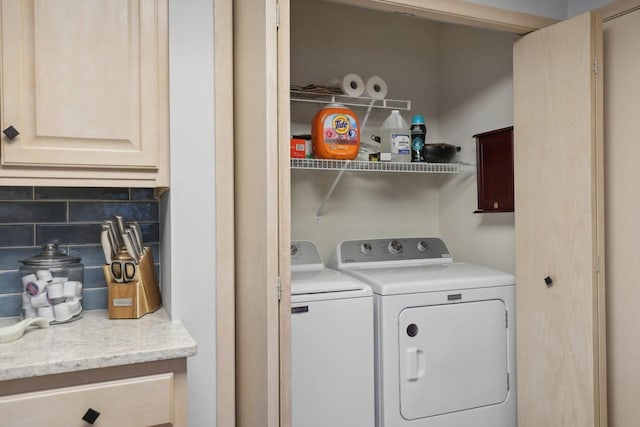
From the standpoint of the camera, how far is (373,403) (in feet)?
6.56

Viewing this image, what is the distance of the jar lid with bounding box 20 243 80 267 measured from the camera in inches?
62.2

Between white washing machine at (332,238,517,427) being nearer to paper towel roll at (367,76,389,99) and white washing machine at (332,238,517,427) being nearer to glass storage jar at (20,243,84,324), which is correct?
paper towel roll at (367,76,389,99)

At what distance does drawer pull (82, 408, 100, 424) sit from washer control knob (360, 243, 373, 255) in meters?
1.66

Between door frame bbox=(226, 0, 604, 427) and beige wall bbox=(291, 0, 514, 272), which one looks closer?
door frame bbox=(226, 0, 604, 427)

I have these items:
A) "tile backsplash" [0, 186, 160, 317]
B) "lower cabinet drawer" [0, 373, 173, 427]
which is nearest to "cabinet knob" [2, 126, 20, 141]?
"tile backsplash" [0, 186, 160, 317]

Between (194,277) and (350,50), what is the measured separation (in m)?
1.80

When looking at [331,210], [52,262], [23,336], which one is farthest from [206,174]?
[331,210]

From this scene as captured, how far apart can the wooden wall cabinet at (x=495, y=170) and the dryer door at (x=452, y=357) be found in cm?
60

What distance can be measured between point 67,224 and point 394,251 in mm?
1705

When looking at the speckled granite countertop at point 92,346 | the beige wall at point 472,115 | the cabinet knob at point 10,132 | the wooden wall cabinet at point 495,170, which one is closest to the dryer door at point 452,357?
the beige wall at point 472,115

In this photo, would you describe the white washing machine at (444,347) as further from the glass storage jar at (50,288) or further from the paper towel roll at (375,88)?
the glass storage jar at (50,288)

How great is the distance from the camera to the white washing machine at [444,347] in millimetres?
2018

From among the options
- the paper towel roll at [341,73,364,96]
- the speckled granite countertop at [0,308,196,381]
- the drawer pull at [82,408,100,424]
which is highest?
the paper towel roll at [341,73,364,96]

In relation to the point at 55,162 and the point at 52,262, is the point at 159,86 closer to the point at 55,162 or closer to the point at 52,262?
the point at 55,162
